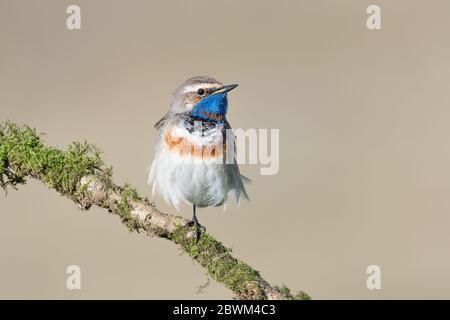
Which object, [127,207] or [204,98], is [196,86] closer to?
[204,98]

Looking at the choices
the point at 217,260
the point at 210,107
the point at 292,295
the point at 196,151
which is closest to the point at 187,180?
the point at 196,151

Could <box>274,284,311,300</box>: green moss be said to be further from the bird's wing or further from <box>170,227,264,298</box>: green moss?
the bird's wing

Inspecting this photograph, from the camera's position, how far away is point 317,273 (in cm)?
1379

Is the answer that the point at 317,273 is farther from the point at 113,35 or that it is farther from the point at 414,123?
the point at 113,35

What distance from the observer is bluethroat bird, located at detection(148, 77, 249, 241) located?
7652 mm

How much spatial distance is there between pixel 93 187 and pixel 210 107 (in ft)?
7.72

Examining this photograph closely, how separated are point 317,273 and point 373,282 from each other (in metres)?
0.94

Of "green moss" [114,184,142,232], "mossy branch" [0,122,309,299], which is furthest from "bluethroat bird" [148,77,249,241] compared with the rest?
"green moss" [114,184,142,232]

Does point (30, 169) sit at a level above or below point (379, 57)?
below

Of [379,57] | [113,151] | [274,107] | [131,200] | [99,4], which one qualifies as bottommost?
[131,200]

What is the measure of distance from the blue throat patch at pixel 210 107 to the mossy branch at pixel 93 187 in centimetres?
204

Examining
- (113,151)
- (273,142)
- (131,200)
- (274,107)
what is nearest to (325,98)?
(274,107)

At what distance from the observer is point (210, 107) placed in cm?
791

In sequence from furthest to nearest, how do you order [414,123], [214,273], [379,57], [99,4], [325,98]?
[99,4] → [379,57] → [325,98] → [414,123] → [214,273]
